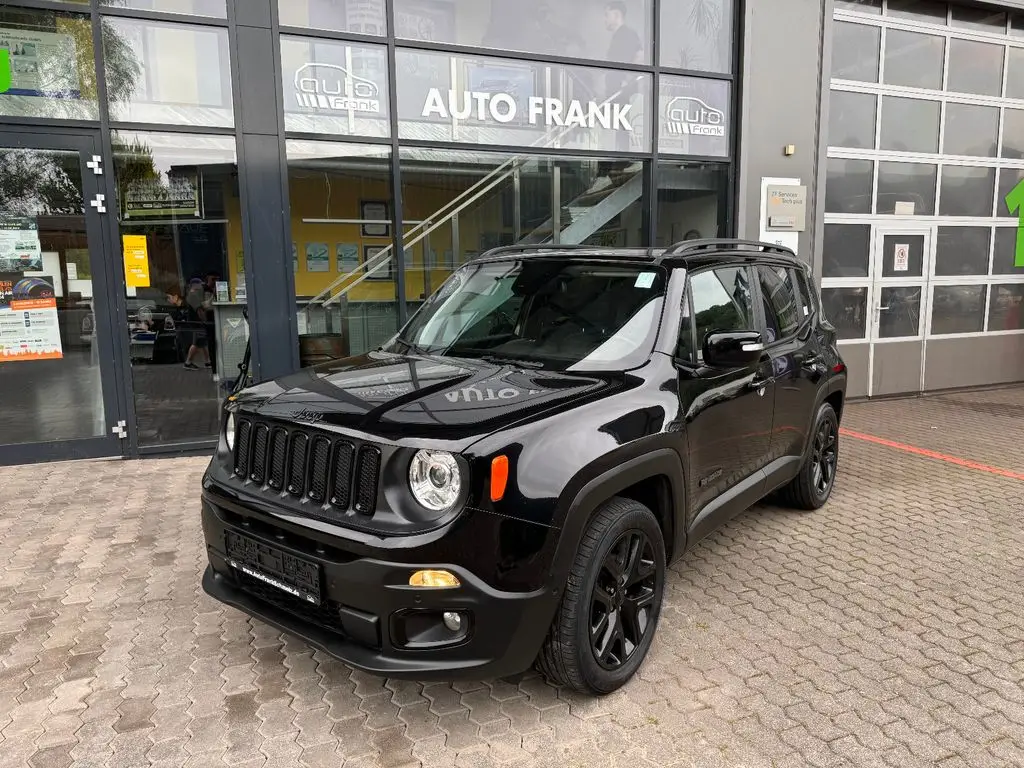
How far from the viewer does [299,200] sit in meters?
7.13

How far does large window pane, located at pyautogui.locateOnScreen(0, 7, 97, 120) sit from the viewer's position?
604cm

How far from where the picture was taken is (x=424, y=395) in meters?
2.84

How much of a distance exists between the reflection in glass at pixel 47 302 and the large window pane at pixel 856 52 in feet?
28.2

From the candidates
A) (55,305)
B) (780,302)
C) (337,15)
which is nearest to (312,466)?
(780,302)

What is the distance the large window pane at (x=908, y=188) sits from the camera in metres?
9.61

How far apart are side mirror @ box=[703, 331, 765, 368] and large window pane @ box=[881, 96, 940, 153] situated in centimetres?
779

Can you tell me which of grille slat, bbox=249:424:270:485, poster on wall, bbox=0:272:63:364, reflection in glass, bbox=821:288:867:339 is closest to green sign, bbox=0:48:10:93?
poster on wall, bbox=0:272:63:364

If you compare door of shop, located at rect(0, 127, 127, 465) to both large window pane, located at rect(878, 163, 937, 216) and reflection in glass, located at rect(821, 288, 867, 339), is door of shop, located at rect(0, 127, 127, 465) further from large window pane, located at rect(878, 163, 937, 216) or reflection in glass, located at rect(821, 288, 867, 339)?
large window pane, located at rect(878, 163, 937, 216)

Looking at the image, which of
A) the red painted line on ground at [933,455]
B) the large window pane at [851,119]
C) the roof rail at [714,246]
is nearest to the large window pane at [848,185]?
the large window pane at [851,119]

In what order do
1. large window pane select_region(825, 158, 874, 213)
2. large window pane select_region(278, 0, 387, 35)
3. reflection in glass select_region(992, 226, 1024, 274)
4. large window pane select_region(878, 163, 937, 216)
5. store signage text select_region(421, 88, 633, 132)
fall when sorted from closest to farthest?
large window pane select_region(278, 0, 387, 35) < store signage text select_region(421, 88, 633, 132) < large window pane select_region(825, 158, 874, 213) < large window pane select_region(878, 163, 937, 216) < reflection in glass select_region(992, 226, 1024, 274)

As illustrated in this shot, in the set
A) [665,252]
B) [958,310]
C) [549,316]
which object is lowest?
[958,310]

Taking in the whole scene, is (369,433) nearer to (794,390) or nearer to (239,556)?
(239,556)

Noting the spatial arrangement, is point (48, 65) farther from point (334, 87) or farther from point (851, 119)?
point (851, 119)

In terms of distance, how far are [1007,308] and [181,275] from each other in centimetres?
1115
